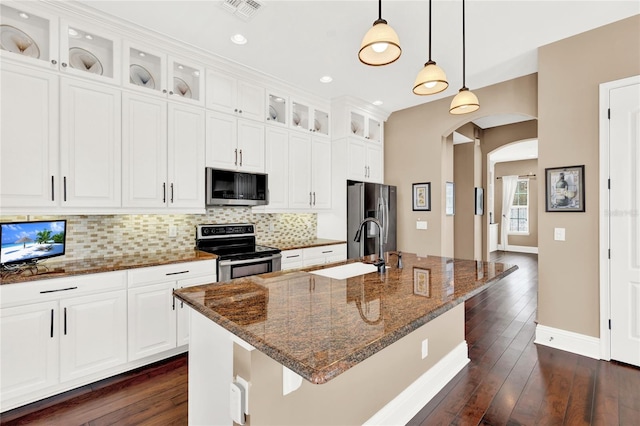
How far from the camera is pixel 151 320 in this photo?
257 cm

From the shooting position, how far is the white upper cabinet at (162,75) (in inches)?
109

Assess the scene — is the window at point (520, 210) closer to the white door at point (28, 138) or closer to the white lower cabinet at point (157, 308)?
the white lower cabinet at point (157, 308)

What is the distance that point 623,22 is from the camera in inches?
106

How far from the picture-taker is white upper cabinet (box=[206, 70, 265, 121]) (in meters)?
3.24

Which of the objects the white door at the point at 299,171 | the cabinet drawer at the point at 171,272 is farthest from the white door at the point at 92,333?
the white door at the point at 299,171

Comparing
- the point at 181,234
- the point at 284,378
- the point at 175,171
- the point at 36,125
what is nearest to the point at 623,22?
the point at 284,378

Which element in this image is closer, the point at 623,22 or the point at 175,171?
the point at 623,22

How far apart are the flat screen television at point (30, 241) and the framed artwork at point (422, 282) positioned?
2.63m

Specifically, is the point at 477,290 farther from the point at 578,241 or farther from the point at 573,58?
the point at 573,58

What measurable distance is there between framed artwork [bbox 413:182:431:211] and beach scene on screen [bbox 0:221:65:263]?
424cm

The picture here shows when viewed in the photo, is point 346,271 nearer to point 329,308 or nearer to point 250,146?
point 329,308

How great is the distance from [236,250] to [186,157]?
1.11 meters

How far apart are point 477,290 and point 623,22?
303cm

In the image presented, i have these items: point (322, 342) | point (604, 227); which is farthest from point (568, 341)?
point (322, 342)
